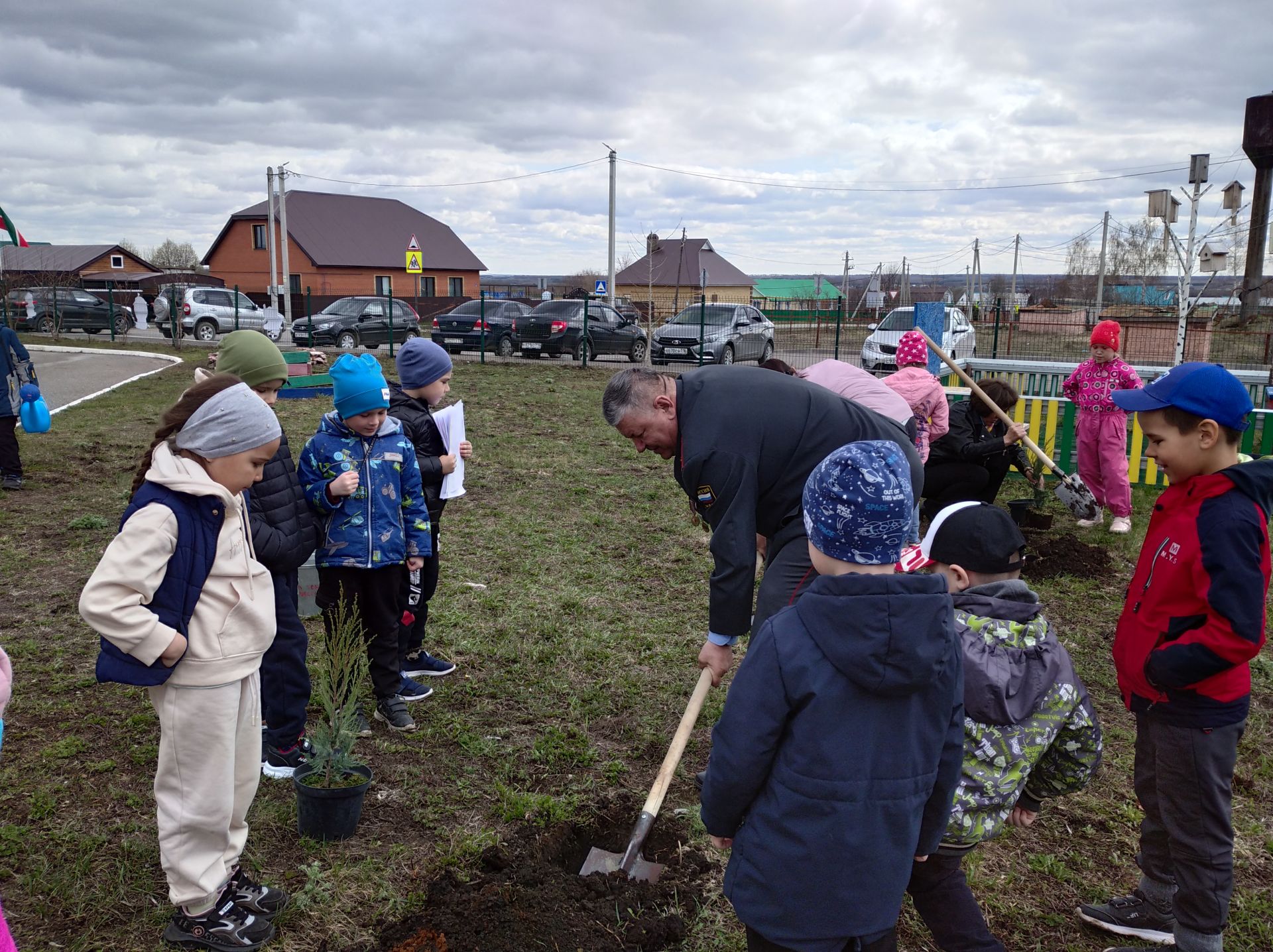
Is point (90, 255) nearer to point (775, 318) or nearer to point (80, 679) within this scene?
point (775, 318)

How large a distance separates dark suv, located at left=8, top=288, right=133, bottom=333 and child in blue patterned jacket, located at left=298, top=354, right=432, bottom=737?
2593 cm

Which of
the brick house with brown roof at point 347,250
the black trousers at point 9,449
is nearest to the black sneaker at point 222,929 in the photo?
the black trousers at point 9,449

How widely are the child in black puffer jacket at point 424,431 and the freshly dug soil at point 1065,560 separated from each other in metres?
4.24

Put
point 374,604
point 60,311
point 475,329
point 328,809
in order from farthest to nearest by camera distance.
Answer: point 60,311 < point 475,329 < point 374,604 < point 328,809

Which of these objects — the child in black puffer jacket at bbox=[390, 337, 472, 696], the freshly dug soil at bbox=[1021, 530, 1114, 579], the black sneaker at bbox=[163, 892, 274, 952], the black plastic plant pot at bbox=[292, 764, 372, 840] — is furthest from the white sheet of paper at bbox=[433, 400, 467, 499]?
the freshly dug soil at bbox=[1021, 530, 1114, 579]

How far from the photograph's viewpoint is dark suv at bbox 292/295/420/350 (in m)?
22.2

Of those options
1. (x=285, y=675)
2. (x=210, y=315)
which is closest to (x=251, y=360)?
(x=285, y=675)

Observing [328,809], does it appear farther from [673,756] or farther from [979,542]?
[979,542]

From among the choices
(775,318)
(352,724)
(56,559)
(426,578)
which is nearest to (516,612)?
(426,578)

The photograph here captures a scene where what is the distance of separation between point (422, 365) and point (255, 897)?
2.27 m

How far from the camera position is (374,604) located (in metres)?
3.85

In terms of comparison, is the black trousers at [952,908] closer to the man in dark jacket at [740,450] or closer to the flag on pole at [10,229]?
the man in dark jacket at [740,450]

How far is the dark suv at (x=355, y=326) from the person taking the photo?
22234mm

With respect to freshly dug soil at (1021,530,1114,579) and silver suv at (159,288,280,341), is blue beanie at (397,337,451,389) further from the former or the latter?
silver suv at (159,288,280,341)
